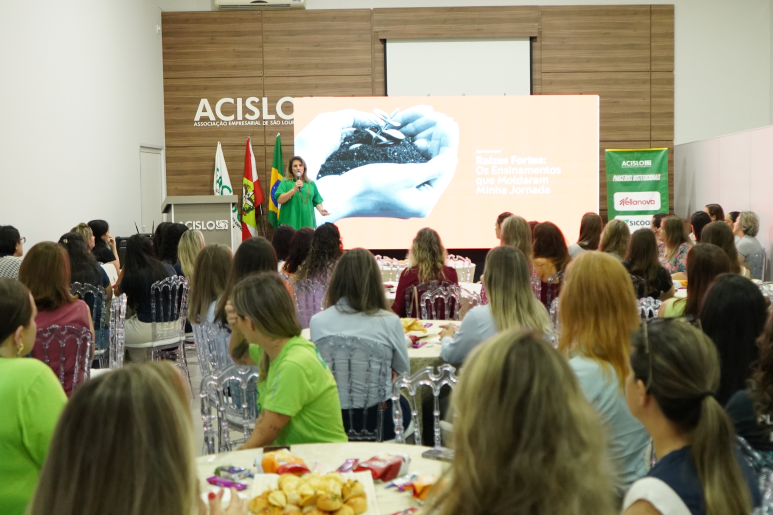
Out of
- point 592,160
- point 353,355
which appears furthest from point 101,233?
point 592,160

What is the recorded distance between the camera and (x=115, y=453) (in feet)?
4.00

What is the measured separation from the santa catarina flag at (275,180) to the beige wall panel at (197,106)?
0.55 m

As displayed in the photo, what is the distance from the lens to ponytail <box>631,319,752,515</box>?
1.58 metres

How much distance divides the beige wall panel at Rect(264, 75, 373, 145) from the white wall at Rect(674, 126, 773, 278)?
4.94m

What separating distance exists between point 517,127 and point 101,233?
5.74 meters

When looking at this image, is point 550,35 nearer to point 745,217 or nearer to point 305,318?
point 745,217

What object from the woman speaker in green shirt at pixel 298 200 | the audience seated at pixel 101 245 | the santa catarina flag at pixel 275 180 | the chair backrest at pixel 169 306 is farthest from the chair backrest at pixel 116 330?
the santa catarina flag at pixel 275 180

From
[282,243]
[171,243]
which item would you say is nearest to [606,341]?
[282,243]

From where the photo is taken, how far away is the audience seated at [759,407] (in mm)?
2275

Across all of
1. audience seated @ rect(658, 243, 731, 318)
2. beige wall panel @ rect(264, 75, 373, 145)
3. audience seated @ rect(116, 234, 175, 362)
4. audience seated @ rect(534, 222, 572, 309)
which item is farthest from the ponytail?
beige wall panel @ rect(264, 75, 373, 145)

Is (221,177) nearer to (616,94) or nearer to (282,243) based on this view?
(282,243)

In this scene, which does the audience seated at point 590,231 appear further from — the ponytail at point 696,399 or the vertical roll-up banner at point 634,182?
the ponytail at point 696,399

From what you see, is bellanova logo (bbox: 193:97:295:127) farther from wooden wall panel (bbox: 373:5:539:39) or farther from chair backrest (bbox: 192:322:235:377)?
chair backrest (bbox: 192:322:235:377)

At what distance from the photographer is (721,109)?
11648mm
